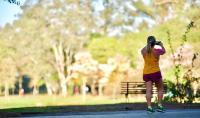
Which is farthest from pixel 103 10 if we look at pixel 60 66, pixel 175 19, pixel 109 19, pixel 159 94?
pixel 159 94

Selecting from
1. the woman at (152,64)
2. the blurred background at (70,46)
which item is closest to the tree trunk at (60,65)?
the blurred background at (70,46)

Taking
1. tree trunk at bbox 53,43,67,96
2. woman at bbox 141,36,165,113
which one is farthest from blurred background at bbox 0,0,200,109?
woman at bbox 141,36,165,113

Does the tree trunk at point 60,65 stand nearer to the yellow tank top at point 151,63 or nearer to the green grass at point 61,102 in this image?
the green grass at point 61,102

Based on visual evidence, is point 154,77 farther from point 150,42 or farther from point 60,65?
point 60,65

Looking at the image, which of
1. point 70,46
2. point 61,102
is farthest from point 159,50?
point 70,46

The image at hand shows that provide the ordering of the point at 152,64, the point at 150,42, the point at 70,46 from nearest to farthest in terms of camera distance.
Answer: the point at 150,42 → the point at 152,64 → the point at 70,46

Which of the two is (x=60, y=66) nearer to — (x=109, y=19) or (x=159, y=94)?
(x=109, y=19)

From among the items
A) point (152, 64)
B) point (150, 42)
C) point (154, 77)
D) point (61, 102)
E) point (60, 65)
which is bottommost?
point (154, 77)

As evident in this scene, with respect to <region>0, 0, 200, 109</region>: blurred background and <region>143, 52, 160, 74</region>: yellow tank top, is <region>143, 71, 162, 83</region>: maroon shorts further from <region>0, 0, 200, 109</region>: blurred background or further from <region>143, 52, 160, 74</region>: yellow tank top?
<region>0, 0, 200, 109</region>: blurred background

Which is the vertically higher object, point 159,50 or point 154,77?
point 159,50

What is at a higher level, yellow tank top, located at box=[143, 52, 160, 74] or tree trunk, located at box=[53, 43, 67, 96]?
tree trunk, located at box=[53, 43, 67, 96]

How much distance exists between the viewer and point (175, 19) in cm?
4753

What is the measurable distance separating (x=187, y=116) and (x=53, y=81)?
226 ft

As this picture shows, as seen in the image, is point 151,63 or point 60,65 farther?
point 60,65
